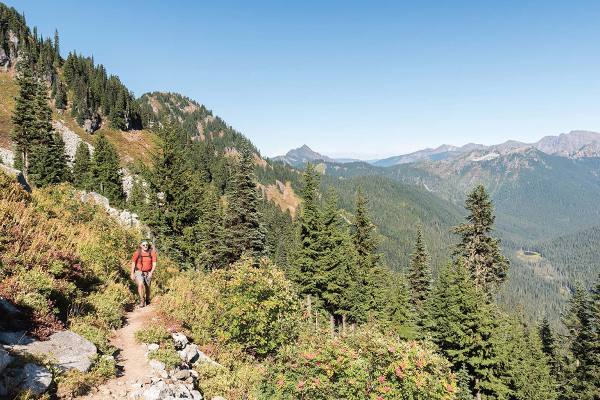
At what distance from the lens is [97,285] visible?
951 cm

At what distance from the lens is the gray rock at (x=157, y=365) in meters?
Answer: 6.69

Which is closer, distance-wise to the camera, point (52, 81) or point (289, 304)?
point (289, 304)

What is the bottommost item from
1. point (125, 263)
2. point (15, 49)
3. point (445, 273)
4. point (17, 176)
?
point (445, 273)

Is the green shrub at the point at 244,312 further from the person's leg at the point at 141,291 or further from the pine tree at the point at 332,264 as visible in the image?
the pine tree at the point at 332,264

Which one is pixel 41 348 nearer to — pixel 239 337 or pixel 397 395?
pixel 239 337

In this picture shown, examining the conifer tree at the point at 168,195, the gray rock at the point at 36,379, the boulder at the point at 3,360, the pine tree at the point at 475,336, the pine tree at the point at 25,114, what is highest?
the pine tree at the point at 25,114

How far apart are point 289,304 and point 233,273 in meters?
2.41

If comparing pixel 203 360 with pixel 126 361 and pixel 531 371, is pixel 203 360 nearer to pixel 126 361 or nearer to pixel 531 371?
pixel 126 361

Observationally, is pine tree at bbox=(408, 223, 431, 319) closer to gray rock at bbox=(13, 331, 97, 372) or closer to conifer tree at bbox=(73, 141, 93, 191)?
gray rock at bbox=(13, 331, 97, 372)

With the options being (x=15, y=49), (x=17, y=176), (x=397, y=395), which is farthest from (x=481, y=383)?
(x=15, y=49)

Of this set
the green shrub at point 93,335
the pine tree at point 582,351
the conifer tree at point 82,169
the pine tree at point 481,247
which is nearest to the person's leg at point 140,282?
the green shrub at point 93,335

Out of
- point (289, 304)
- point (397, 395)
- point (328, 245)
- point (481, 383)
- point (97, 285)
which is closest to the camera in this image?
point (397, 395)

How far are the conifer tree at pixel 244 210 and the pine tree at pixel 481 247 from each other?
18.1m

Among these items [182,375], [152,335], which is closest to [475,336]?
[182,375]
